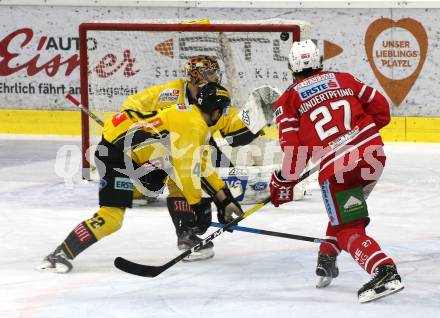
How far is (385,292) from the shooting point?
393 cm

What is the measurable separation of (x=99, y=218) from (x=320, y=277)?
3.50 ft

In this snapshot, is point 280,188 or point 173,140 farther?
point 173,140

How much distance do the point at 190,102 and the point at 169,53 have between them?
7.11ft

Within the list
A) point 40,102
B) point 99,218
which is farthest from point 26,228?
point 40,102

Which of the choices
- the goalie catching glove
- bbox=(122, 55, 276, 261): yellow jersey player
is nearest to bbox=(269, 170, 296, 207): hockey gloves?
bbox=(122, 55, 276, 261): yellow jersey player

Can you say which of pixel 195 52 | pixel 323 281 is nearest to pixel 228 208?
pixel 323 281

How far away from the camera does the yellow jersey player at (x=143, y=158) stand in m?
4.65

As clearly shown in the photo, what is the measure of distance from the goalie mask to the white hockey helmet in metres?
1.58

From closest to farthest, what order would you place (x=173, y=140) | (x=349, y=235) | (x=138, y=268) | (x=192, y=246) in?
1. (x=349, y=235)
2. (x=138, y=268)
3. (x=173, y=140)
4. (x=192, y=246)

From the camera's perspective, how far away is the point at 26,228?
579 cm

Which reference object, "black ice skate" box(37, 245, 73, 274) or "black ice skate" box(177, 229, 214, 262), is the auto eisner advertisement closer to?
"black ice skate" box(177, 229, 214, 262)

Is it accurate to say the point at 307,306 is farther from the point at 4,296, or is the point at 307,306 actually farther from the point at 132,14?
the point at 132,14

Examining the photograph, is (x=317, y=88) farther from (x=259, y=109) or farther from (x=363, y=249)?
(x=259, y=109)

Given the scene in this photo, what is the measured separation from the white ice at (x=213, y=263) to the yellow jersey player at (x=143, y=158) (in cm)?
18
